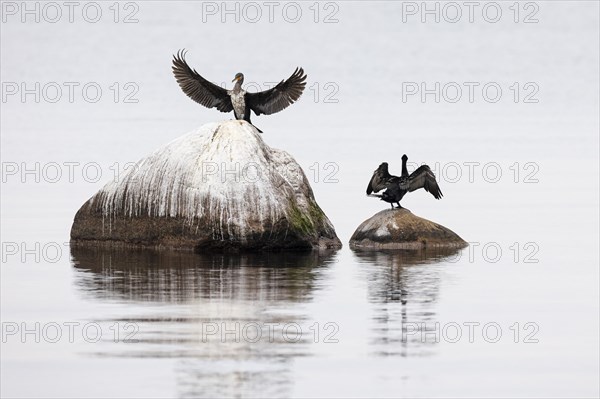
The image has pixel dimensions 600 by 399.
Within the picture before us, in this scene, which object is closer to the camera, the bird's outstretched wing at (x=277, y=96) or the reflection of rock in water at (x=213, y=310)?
the reflection of rock in water at (x=213, y=310)

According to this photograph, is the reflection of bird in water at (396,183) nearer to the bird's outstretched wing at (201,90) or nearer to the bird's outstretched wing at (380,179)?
the bird's outstretched wing at (380,179)

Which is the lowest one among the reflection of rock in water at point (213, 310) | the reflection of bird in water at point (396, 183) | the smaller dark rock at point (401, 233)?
the reflection of rock in water at point (213, 310)

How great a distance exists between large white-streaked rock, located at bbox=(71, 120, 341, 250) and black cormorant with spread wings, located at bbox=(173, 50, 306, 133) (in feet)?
1.70

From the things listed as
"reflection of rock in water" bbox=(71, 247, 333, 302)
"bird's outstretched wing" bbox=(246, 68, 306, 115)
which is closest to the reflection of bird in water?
"reflection of rock in water" bbox=(71, 247, 333, 302)

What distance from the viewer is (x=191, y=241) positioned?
1201 inches

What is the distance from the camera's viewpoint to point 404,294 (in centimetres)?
2480

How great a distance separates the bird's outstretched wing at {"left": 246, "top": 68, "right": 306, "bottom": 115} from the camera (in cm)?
3184

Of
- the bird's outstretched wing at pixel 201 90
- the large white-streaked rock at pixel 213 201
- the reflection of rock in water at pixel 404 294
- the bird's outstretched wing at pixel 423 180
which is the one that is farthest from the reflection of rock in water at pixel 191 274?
the bird's outstretched wing at pixel 201 90

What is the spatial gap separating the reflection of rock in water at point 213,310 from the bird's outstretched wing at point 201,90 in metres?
3.49

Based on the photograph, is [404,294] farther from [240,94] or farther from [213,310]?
[240,94]

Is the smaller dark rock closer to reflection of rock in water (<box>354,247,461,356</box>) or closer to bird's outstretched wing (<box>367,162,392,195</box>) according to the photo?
reflection of rock in water (<box>354,247,461,356</box>)

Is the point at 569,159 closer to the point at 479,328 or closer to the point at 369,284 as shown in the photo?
the point at 369,284

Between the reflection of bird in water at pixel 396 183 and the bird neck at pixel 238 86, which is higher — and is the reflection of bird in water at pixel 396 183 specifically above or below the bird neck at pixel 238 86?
below

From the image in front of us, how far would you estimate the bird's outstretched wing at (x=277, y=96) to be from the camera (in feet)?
104
